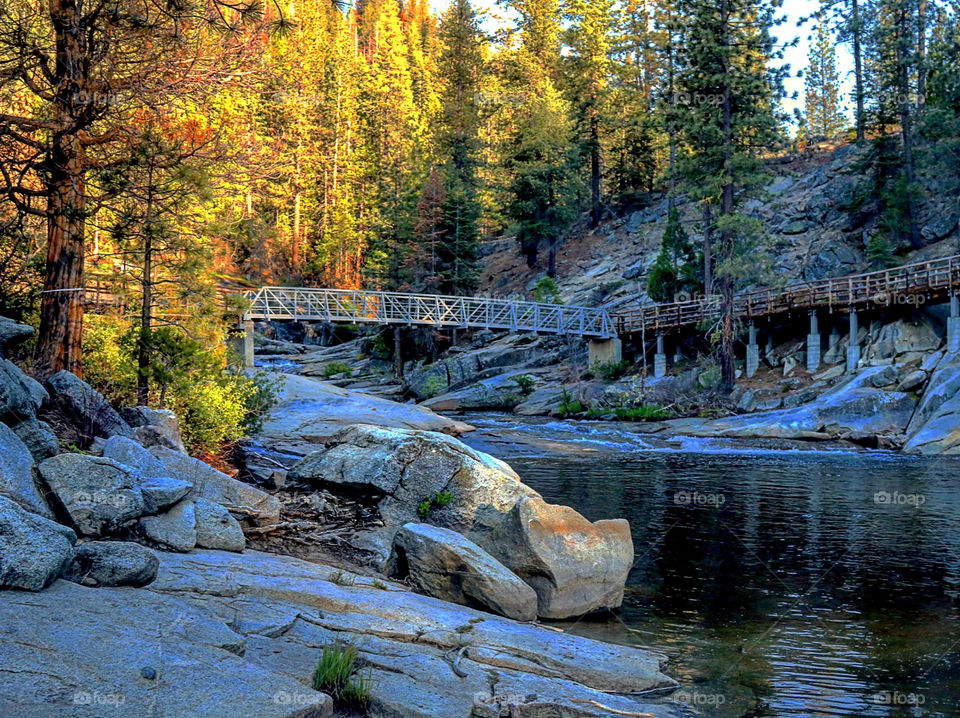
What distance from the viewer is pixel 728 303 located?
3209cm

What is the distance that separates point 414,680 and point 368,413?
19767mm

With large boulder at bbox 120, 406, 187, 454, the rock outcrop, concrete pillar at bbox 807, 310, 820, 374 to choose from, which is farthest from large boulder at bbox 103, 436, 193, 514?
concrete pillar at bbox 807, 310, 820, 374

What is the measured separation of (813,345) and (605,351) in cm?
1045

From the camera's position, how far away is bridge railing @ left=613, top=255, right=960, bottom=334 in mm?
28062

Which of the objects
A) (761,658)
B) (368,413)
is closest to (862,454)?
(368,413)

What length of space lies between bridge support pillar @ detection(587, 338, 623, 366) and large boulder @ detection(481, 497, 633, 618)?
94.9ft

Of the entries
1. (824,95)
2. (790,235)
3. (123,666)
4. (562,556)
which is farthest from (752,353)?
(824,95)

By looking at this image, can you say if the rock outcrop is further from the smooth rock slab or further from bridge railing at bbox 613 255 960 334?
bridge railing at bbox 613 255 960 334

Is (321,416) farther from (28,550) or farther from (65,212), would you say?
(28,550)

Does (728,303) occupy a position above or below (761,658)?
above

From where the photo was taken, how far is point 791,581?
1048 cm

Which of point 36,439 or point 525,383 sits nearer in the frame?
point 36,439

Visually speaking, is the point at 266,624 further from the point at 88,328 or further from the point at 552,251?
the point at 552,251

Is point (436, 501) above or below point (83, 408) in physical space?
below
